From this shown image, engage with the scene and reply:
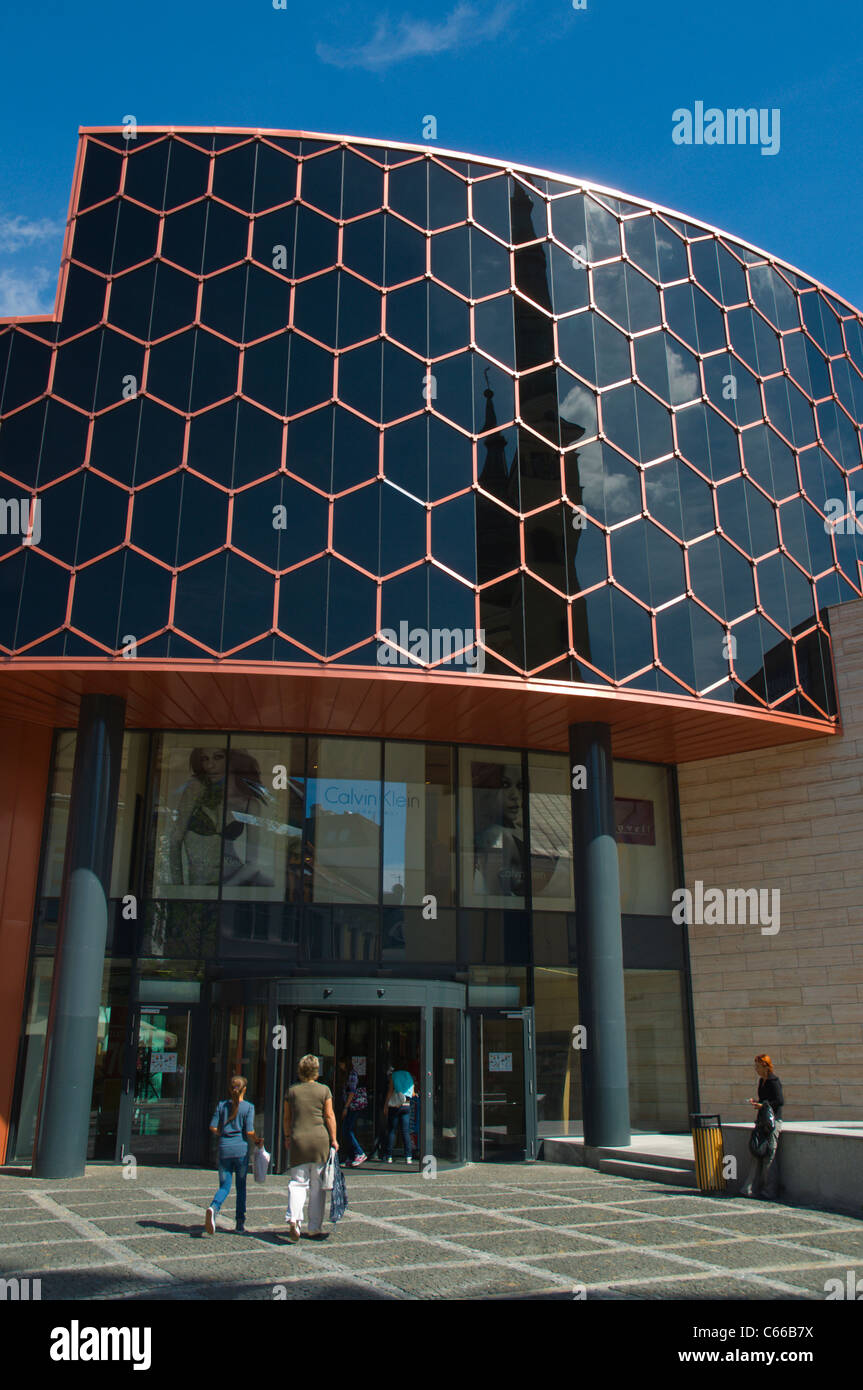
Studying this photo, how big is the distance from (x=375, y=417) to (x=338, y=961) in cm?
982

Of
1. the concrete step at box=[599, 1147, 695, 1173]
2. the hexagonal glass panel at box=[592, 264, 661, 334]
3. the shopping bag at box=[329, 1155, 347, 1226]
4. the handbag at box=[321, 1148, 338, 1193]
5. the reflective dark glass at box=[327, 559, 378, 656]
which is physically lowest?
the concrete step at box=[599, 1147, 695, 1173]

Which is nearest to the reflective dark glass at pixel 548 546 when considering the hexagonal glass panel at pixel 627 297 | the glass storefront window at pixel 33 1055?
the hexagonal glass panel at pixel 627 297

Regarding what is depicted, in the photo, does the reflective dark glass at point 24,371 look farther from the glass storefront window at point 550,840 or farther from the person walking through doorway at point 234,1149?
the person walking through doorway at point 234,1149

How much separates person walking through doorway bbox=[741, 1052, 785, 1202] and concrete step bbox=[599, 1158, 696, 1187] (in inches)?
52.0

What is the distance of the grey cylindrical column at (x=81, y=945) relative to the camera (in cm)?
1647

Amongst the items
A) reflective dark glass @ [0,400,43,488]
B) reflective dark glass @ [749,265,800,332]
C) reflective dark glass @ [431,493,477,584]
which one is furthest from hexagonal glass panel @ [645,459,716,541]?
A: reflective dark glass @ [0,400,43,488]

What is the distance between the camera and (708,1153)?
1445cm

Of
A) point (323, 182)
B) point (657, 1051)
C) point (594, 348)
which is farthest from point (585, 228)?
point (657, 1051)

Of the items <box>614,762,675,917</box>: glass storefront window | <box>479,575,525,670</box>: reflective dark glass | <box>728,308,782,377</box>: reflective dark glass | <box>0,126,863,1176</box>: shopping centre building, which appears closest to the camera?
<box>0,126,863,1176</box>: shopping centre building

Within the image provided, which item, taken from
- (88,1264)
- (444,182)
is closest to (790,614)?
(444,182)

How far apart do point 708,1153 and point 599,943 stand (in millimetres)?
4828

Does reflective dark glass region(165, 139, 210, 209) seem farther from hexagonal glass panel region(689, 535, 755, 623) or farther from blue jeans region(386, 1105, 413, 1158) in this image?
blue jeans region(386, 1105, 413, 1158)

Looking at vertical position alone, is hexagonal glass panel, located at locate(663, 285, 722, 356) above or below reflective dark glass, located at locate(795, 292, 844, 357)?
below

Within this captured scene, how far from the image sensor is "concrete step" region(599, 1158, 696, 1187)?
15.3 meters
